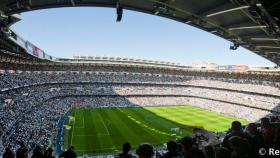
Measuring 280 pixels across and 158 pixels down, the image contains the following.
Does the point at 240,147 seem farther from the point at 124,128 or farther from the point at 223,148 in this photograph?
the point at 124,128

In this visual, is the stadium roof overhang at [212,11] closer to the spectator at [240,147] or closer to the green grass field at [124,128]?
the spectator at [240,147]

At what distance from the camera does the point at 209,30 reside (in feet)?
44.9

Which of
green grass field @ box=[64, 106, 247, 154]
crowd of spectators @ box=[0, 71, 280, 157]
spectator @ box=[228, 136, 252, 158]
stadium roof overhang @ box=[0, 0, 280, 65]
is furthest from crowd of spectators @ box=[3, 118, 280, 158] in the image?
green grass field @ box=[64, 106, 247, 154]

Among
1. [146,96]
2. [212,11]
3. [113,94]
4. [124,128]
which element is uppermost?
[212,11]

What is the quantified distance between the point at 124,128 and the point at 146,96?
3455cm

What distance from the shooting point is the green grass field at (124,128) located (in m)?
33.5

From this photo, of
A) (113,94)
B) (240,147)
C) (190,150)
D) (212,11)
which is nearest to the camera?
(240,147)

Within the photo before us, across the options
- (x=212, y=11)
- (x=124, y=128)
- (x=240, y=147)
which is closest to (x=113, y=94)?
(x=124, y=128)

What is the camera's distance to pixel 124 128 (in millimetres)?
42250

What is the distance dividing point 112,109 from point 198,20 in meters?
49.5

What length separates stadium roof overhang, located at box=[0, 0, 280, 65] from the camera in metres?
9.44

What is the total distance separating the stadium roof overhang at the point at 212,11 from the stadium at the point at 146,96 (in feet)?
0.13

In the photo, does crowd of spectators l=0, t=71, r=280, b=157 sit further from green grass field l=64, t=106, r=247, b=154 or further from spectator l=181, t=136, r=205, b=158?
spectator l=181, t=136, r=205, b=158

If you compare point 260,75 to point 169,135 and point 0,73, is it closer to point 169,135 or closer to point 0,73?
point 169,135
